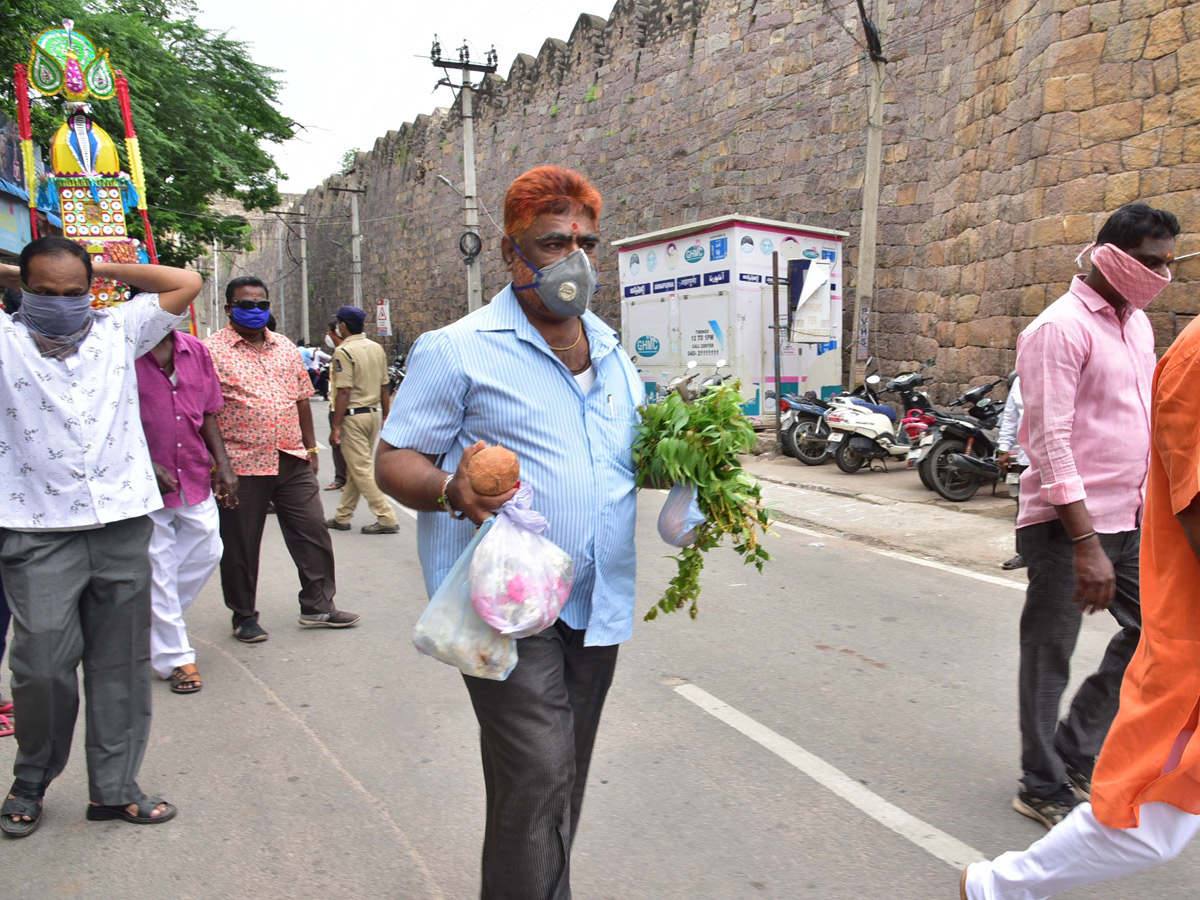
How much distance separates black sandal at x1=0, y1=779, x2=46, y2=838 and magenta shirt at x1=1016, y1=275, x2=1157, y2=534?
3.22 metres

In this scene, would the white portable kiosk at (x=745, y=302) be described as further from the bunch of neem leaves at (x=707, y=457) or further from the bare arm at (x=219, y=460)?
the bunch of neem leaves at (x=707, y=457)

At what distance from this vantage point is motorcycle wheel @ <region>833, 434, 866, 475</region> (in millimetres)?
10766

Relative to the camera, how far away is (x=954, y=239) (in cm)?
1273

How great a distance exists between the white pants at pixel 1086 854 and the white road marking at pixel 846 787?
2.32ft

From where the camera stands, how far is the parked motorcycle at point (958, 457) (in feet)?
28.8

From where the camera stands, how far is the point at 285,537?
505 cm

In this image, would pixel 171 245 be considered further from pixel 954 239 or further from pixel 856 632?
pixel 856 632

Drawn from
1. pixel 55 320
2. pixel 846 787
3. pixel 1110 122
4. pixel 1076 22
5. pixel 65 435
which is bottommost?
pixel 846 787

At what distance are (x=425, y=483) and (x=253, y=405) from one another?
3241 millimetres

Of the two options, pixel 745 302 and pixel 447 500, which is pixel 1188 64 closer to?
pixel 745 302

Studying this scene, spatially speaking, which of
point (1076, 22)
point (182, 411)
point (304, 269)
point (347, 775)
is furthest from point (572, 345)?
point (304, 269)

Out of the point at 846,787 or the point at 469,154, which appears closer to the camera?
the point at 846,787

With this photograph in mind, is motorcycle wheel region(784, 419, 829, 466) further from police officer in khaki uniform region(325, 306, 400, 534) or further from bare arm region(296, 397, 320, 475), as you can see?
bare arm region(296, 397, 320, 475)

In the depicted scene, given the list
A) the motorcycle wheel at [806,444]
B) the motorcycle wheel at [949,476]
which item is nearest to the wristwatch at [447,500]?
the motorcycle wheel at [949,476]
